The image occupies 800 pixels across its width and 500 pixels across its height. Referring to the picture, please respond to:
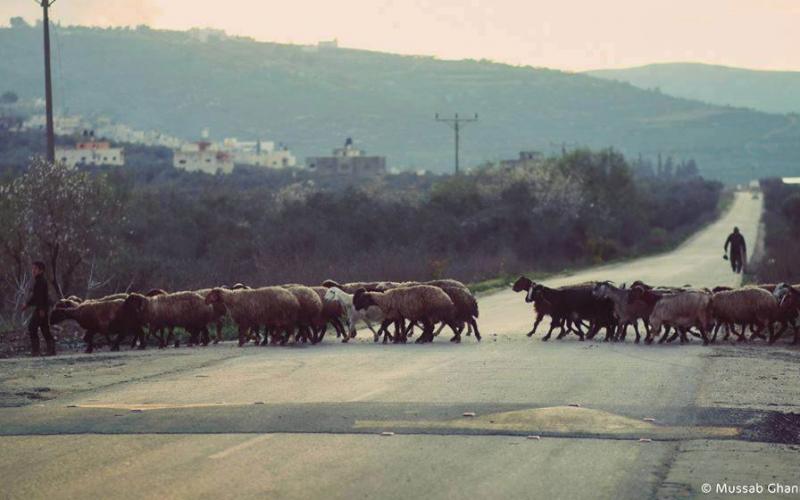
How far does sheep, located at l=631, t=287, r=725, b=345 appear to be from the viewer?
2431 centimetres

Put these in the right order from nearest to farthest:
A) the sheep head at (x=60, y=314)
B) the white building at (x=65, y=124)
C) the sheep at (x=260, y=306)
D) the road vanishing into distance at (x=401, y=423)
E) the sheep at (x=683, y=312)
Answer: the road vanishing into distance at (x=401, y=423) → the sheep at (x=683, y=312) → the sheep at (x=260, y=306) → the sheep head at (x=60, y=314) → the white building at (x=65, y=124)

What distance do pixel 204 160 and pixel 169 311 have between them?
120420 mm

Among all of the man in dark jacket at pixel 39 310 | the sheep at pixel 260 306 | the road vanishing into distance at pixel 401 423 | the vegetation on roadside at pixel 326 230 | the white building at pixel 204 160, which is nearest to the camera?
the road vanishing into distance at pixel 401 423

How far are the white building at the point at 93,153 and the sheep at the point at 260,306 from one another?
8863cm

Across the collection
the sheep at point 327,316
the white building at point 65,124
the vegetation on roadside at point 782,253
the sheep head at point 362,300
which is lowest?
the vegetation on roadside at point 782,253

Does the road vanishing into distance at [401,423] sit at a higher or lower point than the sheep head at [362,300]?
lower

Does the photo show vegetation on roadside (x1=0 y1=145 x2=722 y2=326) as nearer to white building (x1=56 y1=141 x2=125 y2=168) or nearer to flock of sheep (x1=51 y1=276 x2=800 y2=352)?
flock of sheep (x1=51 y1=276 x2=800 y2=352)

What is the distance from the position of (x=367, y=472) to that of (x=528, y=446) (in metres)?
1.93

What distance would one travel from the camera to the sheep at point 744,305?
24344 mm

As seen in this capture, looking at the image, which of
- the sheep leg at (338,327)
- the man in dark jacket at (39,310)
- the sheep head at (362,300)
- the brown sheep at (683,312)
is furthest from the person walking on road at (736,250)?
the man in dark jacket at (39,310)

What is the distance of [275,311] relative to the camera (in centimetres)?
2483

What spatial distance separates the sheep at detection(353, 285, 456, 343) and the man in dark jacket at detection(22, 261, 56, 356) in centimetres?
561

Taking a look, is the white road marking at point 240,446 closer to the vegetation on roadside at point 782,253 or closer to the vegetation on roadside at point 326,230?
the vegetation on roadside at point 326,230

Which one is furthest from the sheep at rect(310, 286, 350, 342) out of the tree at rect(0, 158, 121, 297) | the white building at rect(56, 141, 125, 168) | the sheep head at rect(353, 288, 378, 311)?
the white building at rect(56, 141, 125, 168)
